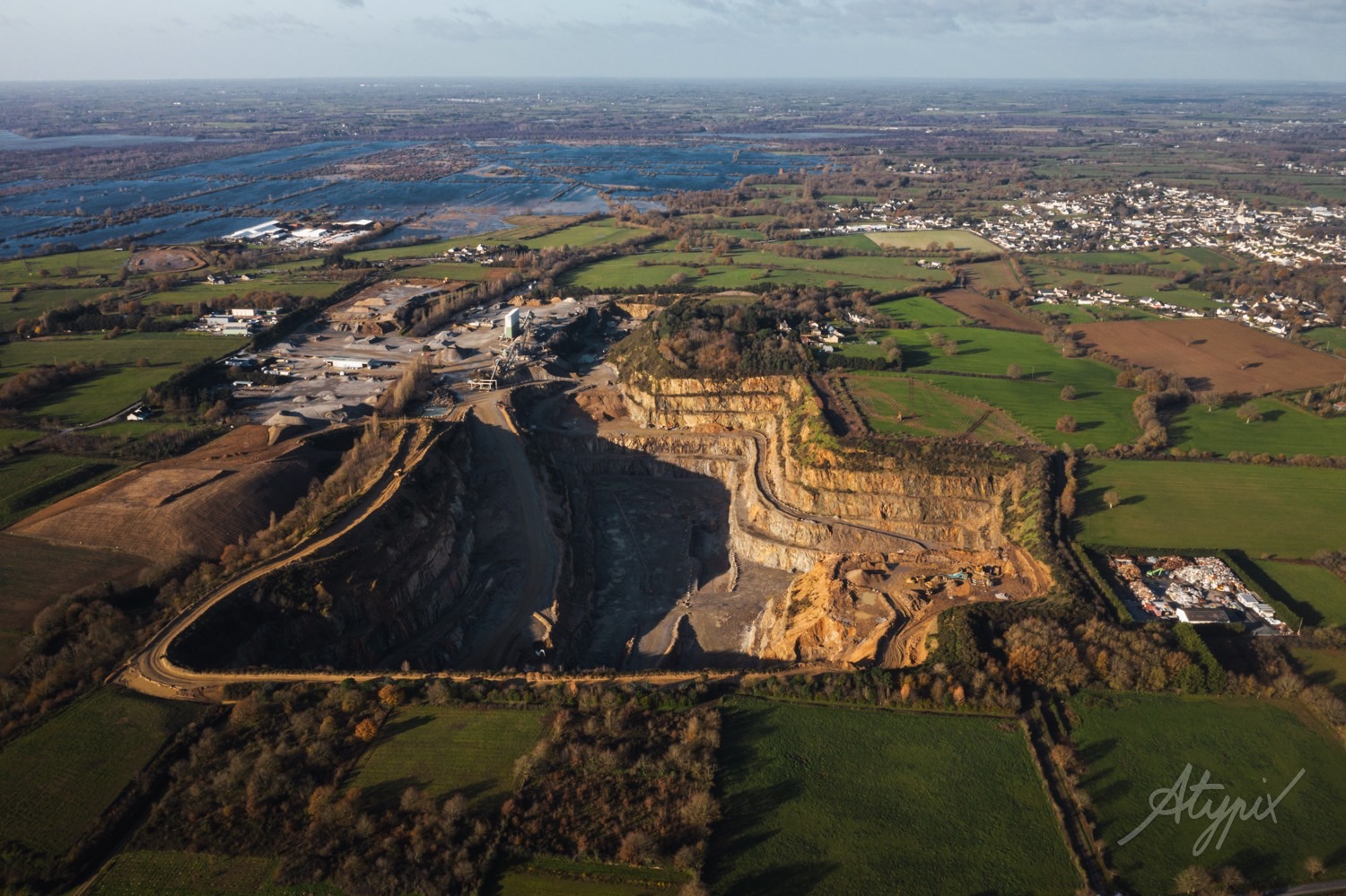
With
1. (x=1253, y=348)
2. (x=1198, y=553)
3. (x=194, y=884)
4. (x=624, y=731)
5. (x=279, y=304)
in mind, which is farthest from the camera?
(x=279, y=304)

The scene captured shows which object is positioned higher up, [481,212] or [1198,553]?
[481,212]

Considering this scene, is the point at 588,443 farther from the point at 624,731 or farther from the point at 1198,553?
the point at 1198,553

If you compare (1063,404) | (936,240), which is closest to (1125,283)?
(936,240)

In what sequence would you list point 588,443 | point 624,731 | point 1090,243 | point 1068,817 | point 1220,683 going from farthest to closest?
point 1090,243 → point 588,443 → point 1220,683 → point 624,731 → point 1068,817

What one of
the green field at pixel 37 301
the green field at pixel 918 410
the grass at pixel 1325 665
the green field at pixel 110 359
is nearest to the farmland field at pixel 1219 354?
the green field at pixel 918 410

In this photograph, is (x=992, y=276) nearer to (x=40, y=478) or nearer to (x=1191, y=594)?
(x=1191, y=594)

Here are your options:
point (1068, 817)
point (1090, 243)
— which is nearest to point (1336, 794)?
point (1068, 817)

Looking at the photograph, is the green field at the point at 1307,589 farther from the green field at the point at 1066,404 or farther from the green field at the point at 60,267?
the green field at the point at 60,267
